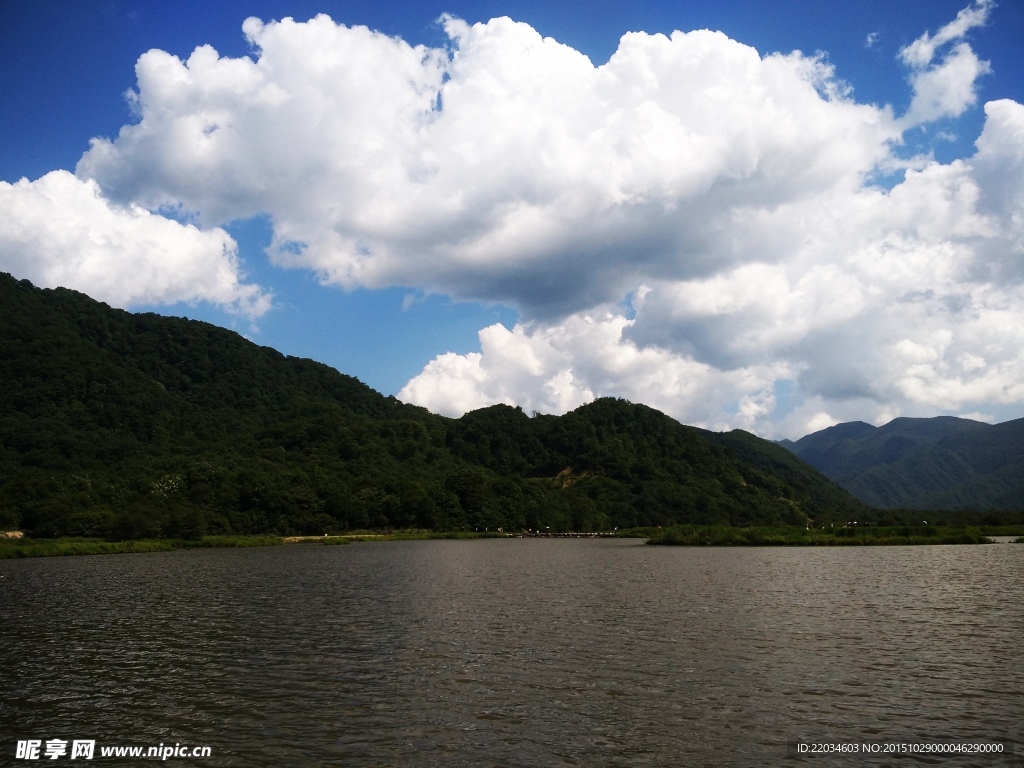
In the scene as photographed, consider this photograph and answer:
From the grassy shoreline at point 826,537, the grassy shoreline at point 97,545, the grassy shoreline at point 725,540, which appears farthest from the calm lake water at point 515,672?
the grassy shoreline at point 826,537

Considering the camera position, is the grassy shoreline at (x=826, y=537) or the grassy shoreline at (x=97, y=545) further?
the grassy shoreline at (x=826, y=537)

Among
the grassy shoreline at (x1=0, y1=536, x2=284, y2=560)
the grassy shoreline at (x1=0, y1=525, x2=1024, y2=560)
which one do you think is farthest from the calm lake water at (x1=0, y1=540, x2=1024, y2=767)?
the grassy shoreline at (x1=0, y1=525, x2=1024, y2=560)

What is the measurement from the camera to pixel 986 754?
18.8m

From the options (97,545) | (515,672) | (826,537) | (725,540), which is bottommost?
(725,540)

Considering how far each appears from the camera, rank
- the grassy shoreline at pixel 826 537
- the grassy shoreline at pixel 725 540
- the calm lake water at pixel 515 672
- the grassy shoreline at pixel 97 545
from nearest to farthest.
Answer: the calm lake water at pixel 515 672, the grassy shoreline at pixel 97 545, the grassy shoreline at pixel 725 540, the grassy shoreline at pixel 826 537

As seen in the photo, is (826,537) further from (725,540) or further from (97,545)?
(97,545)

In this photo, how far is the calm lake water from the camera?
20.2 meters

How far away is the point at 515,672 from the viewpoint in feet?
92.2

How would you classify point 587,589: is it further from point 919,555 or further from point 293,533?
point 293,533

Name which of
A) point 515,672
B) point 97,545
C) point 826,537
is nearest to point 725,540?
point 826,537

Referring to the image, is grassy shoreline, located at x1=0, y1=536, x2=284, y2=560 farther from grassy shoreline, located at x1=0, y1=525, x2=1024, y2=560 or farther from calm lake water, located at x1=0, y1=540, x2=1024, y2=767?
calm lake water, located at x1=0, y1=540, x2=1024, y2=767

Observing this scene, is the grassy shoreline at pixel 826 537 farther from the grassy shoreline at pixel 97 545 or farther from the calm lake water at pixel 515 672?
the grassy shoreline at pixel 97 545

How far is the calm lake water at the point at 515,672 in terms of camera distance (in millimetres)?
20250

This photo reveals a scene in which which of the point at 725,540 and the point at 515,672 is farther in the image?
the point at 725,540
